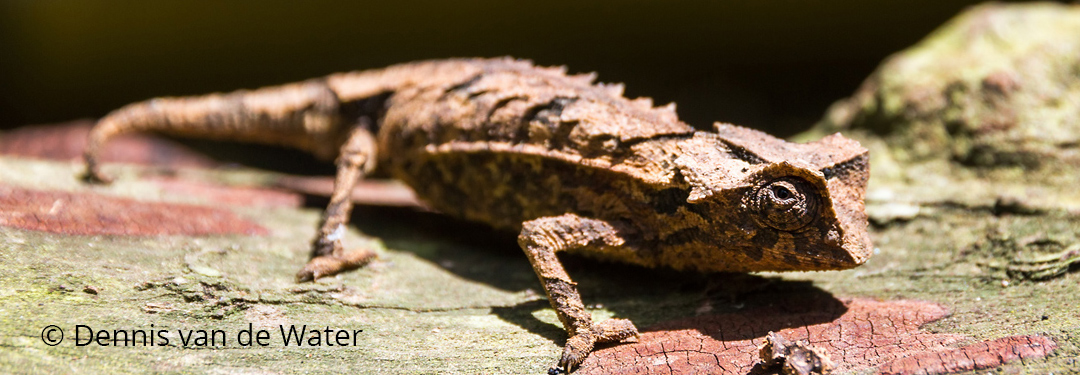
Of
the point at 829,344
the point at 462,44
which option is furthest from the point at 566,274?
the point at 462,44

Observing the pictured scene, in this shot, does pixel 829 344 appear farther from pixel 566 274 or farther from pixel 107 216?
pixel 107 216

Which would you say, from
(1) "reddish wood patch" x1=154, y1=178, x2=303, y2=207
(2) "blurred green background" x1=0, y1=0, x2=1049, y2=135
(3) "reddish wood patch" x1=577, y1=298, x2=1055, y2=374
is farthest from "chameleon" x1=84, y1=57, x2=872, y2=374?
(2) "blurred green background" x1=0, y1=0, x2=1049, y2=135

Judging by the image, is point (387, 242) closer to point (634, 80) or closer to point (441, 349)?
point (441, 349)

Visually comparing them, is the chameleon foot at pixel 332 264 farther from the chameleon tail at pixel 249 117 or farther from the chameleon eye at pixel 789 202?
the chameleon eye at pixel 789 202

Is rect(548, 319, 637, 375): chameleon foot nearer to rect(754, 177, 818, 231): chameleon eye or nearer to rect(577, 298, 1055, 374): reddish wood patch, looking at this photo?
rect(577, 298, 1055, 374): reddish wood patch

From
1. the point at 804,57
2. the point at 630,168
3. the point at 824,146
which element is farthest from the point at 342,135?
the point at 804,57

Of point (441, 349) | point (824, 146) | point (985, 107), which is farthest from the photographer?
point (985, 107)

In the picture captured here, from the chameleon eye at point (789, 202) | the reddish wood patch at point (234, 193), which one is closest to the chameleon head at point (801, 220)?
the chameleon eye at point (789, 202)

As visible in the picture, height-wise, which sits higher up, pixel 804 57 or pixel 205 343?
pixel 804 57
